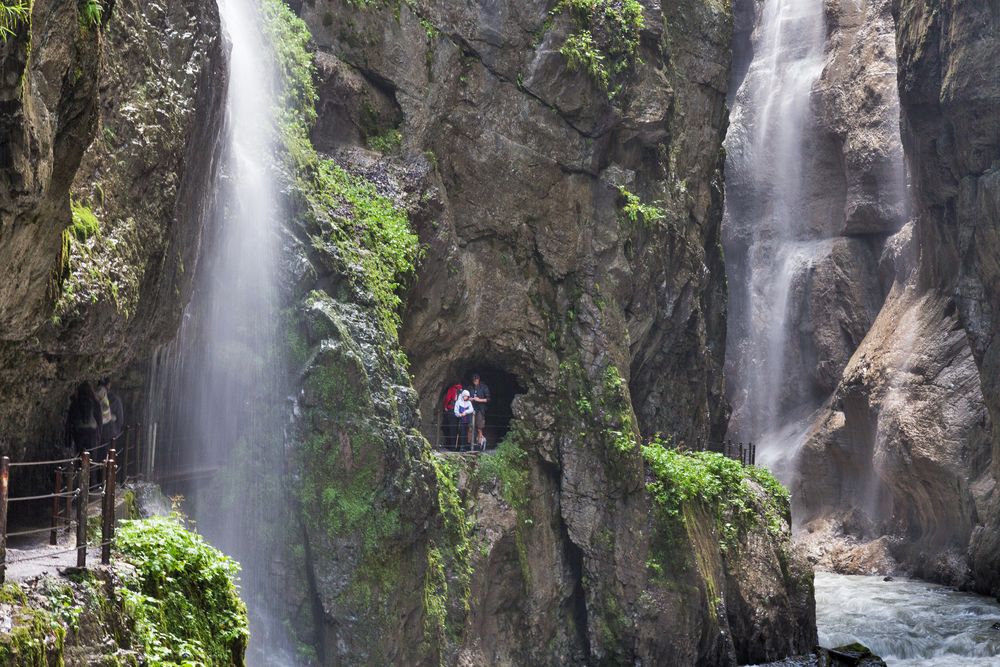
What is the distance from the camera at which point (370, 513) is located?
1523 centimetres

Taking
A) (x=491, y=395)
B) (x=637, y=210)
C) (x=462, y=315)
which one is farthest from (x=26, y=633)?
(x=637, y=210)

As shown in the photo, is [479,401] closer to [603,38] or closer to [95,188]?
[603,38]

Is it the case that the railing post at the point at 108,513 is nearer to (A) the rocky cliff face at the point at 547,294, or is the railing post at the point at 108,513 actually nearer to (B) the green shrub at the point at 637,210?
(A) the rocky cliff face at the point at 547,294

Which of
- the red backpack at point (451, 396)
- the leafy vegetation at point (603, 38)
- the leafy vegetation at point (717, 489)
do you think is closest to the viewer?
the red backpack at point (451, 396)

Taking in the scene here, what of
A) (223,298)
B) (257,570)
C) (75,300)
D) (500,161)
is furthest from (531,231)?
(75,300)

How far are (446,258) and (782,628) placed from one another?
937 cm

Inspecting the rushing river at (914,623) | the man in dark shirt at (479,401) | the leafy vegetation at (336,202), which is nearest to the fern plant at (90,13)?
the leafy vegetation at (336,202)

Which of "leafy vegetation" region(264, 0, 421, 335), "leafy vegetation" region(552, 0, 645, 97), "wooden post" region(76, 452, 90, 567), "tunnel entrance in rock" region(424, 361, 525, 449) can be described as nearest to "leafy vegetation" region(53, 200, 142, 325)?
"wooden post" region(76, 452, 90, 567)

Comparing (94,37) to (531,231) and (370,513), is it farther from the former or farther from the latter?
(531,231)

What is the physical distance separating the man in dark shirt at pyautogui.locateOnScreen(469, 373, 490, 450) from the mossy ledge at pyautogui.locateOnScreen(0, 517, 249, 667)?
387 inches

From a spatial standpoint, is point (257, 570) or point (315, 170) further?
point (315, 170)

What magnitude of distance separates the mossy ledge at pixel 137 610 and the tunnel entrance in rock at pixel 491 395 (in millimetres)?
10585

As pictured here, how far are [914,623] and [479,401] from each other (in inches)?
424

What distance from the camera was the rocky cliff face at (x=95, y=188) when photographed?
300 inches
